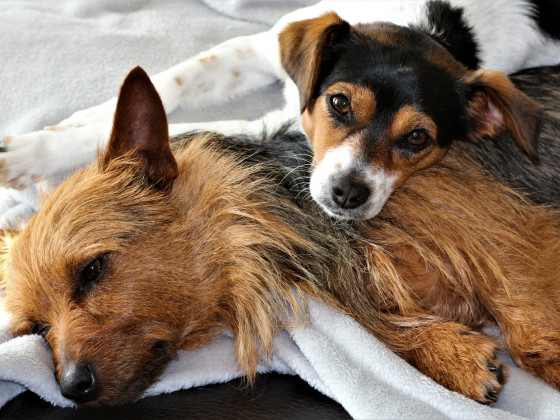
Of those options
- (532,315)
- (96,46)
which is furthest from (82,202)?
(96,46)

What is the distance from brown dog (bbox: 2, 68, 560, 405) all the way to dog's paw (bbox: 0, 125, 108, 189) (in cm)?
29

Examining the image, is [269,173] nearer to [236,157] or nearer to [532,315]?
[236,157]

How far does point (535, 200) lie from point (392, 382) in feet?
2.49

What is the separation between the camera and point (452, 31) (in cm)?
227

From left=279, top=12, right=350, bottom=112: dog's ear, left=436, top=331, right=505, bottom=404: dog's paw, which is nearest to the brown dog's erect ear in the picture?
left=279, top=12, right=350, bottom=112: dog's ear

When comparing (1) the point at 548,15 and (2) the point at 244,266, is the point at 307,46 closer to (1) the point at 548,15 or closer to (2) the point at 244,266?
(2) the point at 244,266

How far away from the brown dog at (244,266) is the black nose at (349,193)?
6cm

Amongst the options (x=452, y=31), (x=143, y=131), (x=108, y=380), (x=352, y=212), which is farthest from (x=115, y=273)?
(x=452, y=31)

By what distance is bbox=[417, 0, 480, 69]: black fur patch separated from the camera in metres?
2.24

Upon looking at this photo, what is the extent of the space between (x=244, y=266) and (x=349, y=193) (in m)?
0.34

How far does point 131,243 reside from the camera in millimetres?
1524

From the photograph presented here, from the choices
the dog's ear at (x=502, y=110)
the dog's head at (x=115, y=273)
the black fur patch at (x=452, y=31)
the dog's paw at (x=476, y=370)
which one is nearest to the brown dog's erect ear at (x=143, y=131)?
the dog's head at (x=115, y=273)

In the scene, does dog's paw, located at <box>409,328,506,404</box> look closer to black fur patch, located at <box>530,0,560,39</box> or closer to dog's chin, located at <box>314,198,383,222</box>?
dog's chin, located at <box>314,198,383,222</box>

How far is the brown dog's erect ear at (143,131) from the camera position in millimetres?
1532
